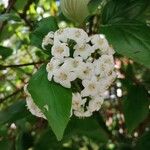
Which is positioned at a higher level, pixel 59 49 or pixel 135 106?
pixel 59 49

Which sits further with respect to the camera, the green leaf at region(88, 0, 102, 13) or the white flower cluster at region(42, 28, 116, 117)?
the green leaf at region(88, 0, 102, 13)

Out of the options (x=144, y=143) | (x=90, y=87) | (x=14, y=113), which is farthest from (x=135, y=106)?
(x=90, y=87)

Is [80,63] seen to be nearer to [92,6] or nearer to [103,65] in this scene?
[103,65]

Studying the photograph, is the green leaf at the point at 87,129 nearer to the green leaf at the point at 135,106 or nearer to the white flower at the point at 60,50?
the green leaf at the point at 135,106

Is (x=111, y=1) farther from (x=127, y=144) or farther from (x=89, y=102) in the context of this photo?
(x=127, y=144)

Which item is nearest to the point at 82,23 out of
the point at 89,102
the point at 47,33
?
the point at 47,33

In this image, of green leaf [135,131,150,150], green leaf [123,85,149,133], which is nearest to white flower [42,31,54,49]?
green leaf [123,85,149,133]

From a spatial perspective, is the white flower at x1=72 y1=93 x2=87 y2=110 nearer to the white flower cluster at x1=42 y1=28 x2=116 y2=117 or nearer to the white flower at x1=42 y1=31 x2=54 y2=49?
the white flower cluster at x1=42 y1=28 x2=116 y2=117
